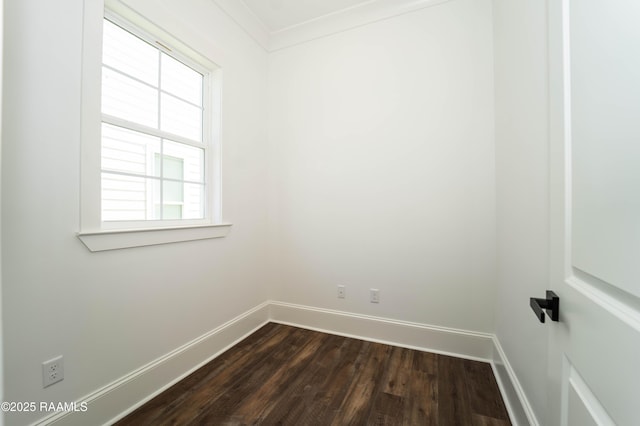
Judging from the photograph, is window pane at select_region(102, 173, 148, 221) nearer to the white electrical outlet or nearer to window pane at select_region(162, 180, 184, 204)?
window pane at select_region(162, 180, 184, 204)

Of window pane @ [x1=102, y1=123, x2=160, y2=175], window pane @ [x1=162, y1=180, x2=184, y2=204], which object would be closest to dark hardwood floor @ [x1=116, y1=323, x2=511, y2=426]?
window pane @ [x1=162, y1=180, x2=184, y2=204]

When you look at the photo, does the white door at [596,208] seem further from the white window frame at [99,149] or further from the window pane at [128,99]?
the window pane at [128,99]

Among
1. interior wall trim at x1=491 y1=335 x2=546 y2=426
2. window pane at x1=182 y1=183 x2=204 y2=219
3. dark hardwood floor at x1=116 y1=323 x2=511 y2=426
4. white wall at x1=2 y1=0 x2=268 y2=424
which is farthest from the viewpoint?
window pane at x1=182 y1=183 x2=204 y2=219

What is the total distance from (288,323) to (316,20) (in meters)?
2.91

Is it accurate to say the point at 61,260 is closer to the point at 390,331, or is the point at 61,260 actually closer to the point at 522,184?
the point at 390,331

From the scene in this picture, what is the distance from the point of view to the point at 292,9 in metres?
2.19

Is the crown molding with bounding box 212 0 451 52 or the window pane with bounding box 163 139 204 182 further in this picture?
the crown molding with bounding box 212 0 451 52

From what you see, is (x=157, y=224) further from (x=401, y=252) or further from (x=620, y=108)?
(x=620, y=108)

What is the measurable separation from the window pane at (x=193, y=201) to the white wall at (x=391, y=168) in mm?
755

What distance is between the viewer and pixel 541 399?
1.03 m

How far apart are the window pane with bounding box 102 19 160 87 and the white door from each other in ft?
6.60

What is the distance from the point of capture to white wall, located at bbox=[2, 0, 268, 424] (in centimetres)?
102

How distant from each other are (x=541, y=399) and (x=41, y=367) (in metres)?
2.16

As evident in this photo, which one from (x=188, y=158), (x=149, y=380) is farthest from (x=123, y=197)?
(x=149, y=380)
